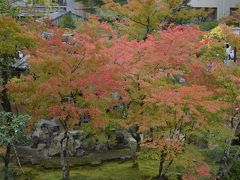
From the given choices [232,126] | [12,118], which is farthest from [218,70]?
[12,118]

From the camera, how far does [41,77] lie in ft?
43.9

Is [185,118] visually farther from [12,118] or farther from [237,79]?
[12,118]

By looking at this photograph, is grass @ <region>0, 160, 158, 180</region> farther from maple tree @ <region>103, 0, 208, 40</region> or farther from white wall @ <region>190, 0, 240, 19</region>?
white wall @ <region>190, 0, 240, 19</region>

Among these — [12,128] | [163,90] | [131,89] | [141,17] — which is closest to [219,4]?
[141,17]

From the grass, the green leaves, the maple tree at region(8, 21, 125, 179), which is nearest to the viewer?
the green leaves

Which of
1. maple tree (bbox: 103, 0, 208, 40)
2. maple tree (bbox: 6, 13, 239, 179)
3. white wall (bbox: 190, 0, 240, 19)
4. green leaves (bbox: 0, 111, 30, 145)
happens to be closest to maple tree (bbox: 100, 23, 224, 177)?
maple tree (bbox: 6, 13, 239, 179)

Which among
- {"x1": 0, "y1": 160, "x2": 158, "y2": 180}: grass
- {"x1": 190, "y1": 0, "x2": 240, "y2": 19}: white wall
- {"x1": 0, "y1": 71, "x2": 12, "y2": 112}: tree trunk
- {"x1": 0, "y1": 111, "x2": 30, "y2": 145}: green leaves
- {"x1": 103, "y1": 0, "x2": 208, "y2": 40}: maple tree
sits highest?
{"x1": 190, "y1": 0, "x2": 240, "y2": 19}: white wall

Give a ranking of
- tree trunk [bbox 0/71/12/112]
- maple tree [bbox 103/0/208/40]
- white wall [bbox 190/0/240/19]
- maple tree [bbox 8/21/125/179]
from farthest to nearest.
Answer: white wall [bbox 190/0/240/19] → maple tree [bbox 103/0/208/40] → tree trunk [bbox 0/71/12/112] → maple tree [bbox 8/21/125/179]

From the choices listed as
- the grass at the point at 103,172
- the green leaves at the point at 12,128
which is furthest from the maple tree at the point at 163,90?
the green leaves at the point at 12,128

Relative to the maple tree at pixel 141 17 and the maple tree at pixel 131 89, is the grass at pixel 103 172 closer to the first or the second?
the maple tree at pixel 131 89

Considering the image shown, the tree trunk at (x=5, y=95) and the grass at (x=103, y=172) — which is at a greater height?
the tree trunk at (x=5, y=95)

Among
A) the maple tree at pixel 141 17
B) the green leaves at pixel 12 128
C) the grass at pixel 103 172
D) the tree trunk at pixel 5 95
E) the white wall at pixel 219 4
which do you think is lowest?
the grass at pixel 103 172

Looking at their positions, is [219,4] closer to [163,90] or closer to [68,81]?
[163,90]

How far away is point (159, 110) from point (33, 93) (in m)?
4.40
